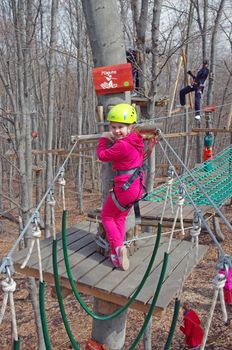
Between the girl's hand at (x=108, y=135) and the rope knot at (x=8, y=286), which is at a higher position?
the girl's hand at (x=108, y=135)

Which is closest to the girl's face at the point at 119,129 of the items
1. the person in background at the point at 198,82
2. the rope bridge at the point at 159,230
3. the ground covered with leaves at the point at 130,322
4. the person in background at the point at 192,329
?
the rope bridge at the point at 159,230

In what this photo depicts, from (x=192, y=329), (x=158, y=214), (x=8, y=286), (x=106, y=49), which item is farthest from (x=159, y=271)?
(x=192, y=329)

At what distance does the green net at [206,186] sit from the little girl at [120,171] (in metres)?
0.82

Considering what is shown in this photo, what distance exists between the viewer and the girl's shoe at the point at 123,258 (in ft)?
6.95

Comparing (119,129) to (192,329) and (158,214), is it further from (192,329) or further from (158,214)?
(192,329)

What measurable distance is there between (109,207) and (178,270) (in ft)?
1.97

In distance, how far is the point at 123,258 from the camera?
2113 mm

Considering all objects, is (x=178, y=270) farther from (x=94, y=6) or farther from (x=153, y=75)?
(x=153, y=75)

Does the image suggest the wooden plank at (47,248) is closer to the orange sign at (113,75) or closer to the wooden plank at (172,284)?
the wooden plank at (172,284)

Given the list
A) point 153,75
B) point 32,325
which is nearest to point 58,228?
point 32,325

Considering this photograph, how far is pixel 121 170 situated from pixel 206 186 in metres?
2.28

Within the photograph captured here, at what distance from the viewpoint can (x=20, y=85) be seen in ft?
12.3

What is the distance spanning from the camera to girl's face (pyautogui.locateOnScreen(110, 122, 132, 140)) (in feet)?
7.18

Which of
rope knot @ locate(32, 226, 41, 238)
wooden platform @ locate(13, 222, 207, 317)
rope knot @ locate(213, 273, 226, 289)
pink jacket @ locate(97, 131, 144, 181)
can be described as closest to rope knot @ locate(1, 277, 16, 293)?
rope knot @ locate(32, 226, 41, 238)
